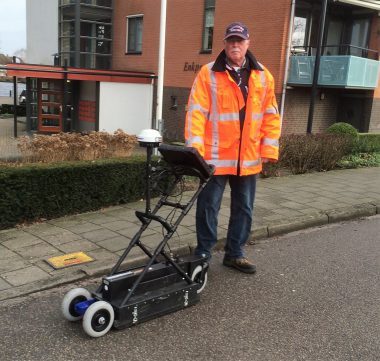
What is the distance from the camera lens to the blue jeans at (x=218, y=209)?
4.09 metres

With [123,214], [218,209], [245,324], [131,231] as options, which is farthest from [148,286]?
[123,214]

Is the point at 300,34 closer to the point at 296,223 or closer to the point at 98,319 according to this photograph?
the point at 296,223

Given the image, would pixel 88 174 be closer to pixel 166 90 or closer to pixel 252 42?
pixel 252 42

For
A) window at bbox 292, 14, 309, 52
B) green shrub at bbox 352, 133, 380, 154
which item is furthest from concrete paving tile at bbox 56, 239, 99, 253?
window at bbox 292, 14, 309, 52

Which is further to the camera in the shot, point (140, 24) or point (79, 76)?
point (140, 24)

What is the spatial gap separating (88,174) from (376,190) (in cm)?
542

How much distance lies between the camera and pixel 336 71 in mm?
14508

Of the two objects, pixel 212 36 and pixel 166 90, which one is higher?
pixel 212 36

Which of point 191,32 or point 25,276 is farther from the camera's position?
point 191,32

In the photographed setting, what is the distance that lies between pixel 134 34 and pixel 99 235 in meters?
17.6

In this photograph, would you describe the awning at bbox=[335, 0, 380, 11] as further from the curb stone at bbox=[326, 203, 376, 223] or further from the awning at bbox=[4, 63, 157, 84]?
the curb stone at bbox=[326, 203, 376, 223]

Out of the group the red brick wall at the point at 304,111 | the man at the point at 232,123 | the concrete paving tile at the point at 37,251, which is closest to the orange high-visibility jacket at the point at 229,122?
the man at the point at 232,123

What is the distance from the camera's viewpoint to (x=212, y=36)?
17.6 m

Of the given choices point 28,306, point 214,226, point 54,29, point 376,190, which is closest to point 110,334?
point 28,306
